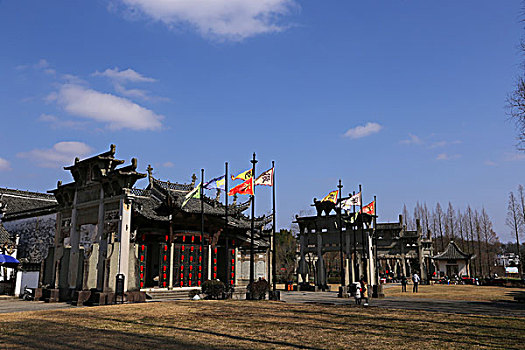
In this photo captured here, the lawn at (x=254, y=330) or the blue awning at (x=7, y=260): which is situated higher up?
the blue awning at (x=7, y=260)

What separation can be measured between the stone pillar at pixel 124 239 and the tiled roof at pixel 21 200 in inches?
880

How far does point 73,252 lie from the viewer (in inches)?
1067

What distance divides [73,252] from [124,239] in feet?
18.0

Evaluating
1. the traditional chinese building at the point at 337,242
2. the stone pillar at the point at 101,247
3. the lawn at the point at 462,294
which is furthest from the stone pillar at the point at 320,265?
the stone pillar at the point at 101,247

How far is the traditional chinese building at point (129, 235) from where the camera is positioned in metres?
23.9

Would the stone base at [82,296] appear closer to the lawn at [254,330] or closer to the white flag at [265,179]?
the lawn at [254,330]

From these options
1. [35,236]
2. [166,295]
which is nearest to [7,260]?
[35,236]

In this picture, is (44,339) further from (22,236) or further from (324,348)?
(22,236)

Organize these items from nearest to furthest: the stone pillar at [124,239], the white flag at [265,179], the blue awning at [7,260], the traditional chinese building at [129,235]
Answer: the stone pillar at [124,239] → the traditional chinese building at [129,235] → the white flag at [265,179] → the blue awning at [7,260]

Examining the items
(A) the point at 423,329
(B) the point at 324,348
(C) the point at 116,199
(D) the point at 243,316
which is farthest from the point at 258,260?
(B) the point at 324,348

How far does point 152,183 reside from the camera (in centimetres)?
3669

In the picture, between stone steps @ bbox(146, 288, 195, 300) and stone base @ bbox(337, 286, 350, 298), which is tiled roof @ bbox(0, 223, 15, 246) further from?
stone base @ bbox(337, 286, 350, 298)

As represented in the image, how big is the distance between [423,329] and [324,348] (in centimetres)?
494

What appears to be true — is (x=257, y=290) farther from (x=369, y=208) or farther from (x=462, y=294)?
(x=462, y=294)
